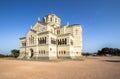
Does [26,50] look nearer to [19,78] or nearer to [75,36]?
[75,36]

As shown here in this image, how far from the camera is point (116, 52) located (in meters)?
99.4

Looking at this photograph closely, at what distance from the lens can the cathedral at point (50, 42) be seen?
3578 centimetres

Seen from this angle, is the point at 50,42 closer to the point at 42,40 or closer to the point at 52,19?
the point at 42,40

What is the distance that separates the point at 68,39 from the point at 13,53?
1669 inches

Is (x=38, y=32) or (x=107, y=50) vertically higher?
(x=38, y=32)

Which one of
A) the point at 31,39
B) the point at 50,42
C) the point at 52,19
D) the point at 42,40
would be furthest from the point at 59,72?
the point at 52,19

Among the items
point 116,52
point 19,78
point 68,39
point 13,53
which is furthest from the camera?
point 116,52

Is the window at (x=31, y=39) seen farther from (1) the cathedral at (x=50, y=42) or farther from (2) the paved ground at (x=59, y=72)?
(2) the paved ground at (x=59, y=72)

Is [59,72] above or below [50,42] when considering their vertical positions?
below

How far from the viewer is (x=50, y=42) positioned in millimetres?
35531

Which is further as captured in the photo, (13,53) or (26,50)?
(13,53)

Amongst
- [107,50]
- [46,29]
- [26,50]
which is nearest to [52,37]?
[46,29]

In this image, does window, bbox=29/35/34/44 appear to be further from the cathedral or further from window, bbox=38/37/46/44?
window, bbox=38/37/46/44

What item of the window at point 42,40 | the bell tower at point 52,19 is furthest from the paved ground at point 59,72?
the bell tower at point 52,19
